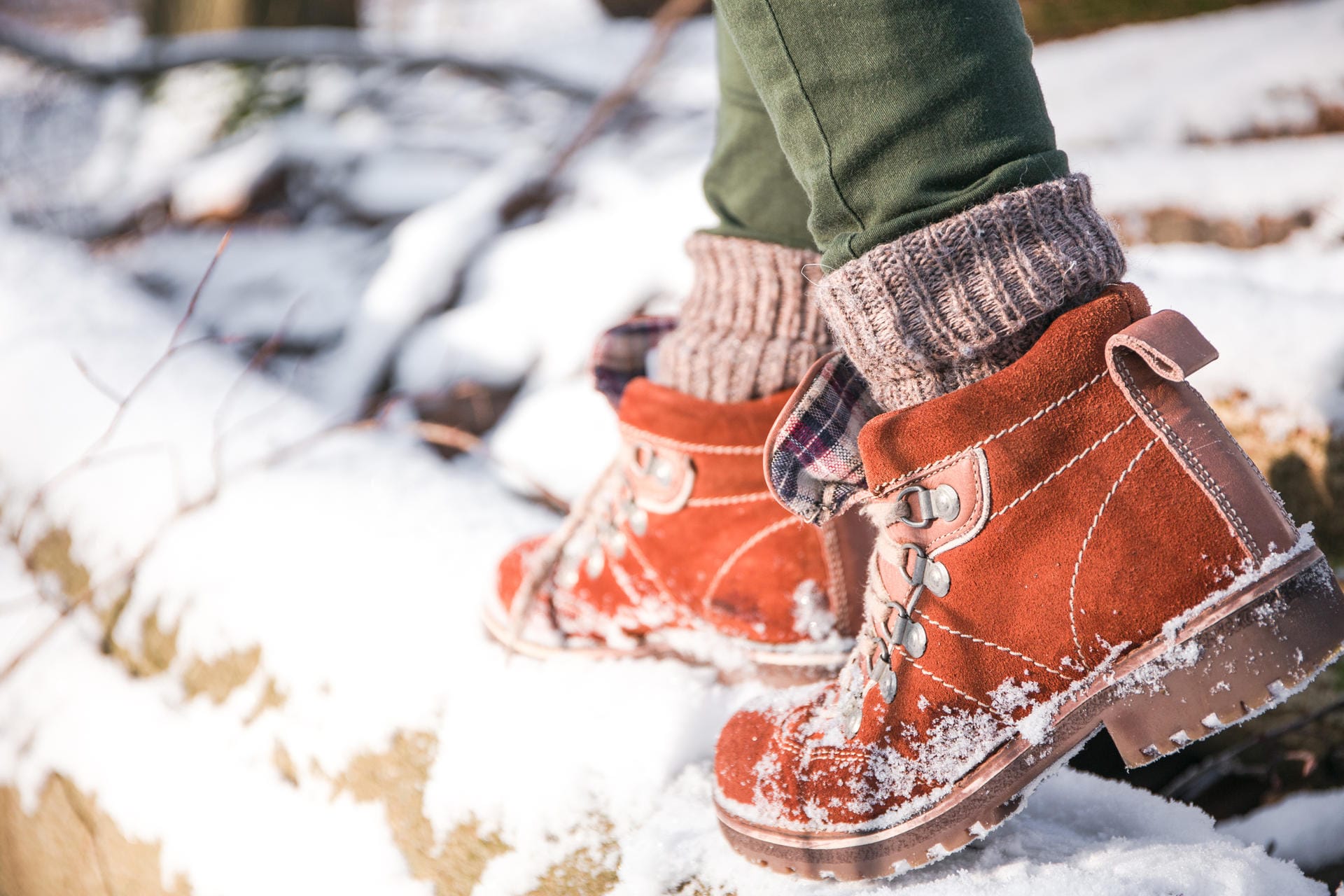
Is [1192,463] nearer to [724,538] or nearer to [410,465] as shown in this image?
[724,538]

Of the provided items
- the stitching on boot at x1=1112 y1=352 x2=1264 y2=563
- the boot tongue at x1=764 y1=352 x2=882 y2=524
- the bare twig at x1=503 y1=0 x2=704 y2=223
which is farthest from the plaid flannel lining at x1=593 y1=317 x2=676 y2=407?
the bare twig at x1=503 y1=0 x2=704 y2=223

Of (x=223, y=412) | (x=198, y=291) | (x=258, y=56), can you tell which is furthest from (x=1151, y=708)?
(x=258, y=56)

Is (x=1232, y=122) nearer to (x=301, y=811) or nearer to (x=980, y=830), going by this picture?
(x=980, y=830)

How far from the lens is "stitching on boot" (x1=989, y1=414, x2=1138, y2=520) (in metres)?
0.70

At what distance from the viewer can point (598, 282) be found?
2035 millimetres

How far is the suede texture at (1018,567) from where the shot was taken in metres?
0.69

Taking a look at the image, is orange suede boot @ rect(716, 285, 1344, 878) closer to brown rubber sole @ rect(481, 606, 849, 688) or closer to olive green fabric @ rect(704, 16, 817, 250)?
brown rubber sole @ rect(481, 606, 849, 688)

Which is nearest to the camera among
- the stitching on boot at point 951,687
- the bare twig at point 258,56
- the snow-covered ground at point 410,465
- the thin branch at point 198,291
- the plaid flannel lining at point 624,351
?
the stitching on boot at point 951,687

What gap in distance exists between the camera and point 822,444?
2.56ft

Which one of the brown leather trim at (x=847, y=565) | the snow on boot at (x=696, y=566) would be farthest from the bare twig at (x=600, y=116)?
the brown leather trim at (x=847, y=565)

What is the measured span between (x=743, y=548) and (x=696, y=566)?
0.07 metres

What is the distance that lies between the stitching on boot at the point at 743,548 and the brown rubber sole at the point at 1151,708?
0.27 m

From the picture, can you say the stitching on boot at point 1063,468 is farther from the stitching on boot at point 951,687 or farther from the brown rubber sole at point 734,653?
the brown rubber sole at point 734,653

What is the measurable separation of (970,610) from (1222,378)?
0.69m
